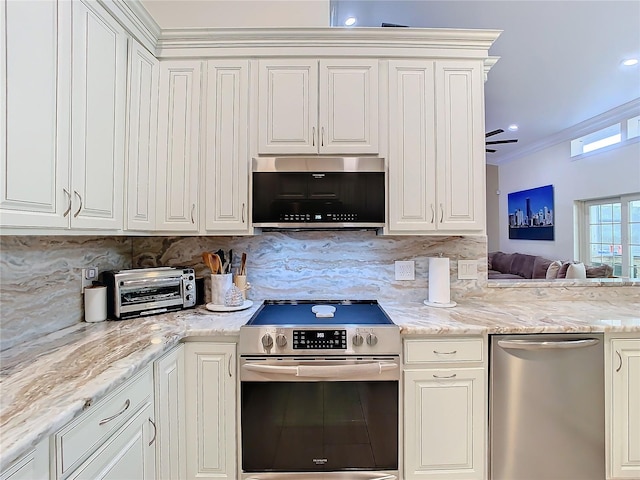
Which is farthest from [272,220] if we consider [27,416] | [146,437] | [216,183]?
[27,416]

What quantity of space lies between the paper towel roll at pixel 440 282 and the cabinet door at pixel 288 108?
3.37ft

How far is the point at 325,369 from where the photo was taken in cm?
155

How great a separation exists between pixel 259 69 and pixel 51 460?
195cm

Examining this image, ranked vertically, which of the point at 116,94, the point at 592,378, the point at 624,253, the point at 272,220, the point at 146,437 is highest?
the point at 116,94

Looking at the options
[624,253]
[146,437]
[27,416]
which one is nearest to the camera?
[27,416]

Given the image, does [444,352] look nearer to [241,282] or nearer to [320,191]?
[320,191]

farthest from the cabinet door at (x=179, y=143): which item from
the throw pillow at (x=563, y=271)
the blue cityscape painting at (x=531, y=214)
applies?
the blue cityscape painting at (x=531, y=214)

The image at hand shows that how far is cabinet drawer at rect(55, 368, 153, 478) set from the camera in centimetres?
91

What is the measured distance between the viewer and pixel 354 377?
1.56m

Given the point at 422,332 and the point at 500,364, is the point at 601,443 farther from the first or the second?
the point at 422,332

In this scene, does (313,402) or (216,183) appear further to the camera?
(216,183)

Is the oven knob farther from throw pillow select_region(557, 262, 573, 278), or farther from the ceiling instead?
throw pillow select_region(557, 262, 573, 278)

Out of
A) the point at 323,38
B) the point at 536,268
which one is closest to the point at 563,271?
the point at 536,268

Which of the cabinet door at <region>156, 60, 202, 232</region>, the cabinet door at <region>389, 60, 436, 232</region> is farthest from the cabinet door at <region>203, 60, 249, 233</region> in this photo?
the cabinet door at <region>389, 60, 436, 232</region>
